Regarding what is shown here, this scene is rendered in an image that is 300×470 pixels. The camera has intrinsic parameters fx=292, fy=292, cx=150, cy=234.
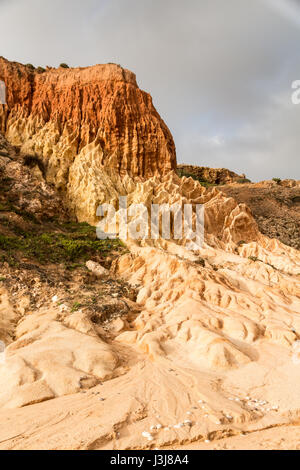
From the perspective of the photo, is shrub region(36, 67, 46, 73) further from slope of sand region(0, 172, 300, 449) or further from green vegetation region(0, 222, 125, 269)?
slope of sand region(0, 172, 300, 449)

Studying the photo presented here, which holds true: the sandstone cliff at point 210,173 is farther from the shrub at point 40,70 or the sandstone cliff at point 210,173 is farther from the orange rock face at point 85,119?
the shrub at point 40,70

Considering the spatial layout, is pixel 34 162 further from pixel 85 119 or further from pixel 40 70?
pixel 40 70

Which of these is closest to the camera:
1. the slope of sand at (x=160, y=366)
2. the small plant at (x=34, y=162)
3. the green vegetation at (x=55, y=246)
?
the slope of sand at (x=160, y=366)

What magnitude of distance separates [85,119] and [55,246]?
1675 centimetres

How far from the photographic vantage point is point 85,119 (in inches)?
1119

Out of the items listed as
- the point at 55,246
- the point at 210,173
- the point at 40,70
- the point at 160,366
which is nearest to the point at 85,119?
the point at 40,70

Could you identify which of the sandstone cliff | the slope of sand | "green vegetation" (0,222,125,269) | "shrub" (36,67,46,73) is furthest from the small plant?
the sandstone cliff

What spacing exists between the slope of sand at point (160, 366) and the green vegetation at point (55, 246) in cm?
228

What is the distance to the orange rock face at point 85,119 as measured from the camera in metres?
27.2

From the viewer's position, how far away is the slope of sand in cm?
566

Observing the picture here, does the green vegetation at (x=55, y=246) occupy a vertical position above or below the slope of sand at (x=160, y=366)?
above

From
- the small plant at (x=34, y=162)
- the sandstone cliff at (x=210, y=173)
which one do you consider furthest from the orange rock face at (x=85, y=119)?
the sandstone cliff at (x=210, y=173)

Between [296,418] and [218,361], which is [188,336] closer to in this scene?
[218,361]
